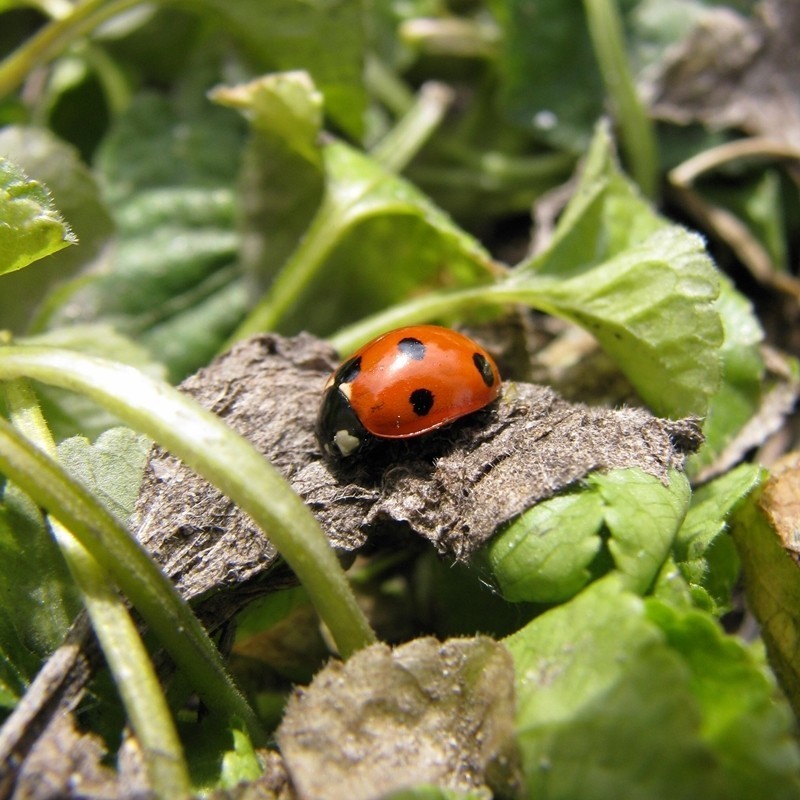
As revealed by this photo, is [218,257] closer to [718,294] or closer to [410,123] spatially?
[410,123]

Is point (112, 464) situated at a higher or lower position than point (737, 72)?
lower

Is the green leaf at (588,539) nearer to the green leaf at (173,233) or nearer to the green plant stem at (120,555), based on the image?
the green plant stem at (120,555)

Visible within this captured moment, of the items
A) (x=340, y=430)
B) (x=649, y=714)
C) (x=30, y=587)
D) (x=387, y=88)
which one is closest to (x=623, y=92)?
(x=387, y=88)

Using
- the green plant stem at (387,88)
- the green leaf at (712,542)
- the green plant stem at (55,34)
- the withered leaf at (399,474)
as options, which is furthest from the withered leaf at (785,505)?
the green plant stem at (55,34)

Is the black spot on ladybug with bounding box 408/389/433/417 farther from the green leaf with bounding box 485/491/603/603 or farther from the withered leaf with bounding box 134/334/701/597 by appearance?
the green leaf with bounding box 485/491/603/603

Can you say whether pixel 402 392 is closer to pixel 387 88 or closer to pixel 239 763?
pixel 239 763

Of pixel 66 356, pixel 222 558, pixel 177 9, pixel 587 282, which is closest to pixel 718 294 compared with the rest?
pixel 587 282

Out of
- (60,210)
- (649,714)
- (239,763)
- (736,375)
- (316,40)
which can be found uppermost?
(316,40)

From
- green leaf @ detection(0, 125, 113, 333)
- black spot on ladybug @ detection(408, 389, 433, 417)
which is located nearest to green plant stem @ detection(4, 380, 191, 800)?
black spot on ladybug @ detection(408, 389, 433, 417)

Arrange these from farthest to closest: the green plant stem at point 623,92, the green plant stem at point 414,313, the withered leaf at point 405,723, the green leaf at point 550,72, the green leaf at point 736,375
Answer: the green leaf at point 550,72, the green plant stem at point 623,92, the green plant stem at point 414,313, the green leaf at point 736,375, the withered leaf at point 405,723
